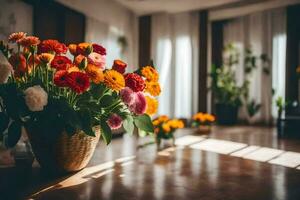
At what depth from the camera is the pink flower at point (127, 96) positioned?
1.16 meters

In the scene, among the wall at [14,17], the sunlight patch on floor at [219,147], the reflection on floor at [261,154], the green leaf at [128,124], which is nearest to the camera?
the green leaf at [128,124]

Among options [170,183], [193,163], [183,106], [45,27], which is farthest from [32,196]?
[183,106]

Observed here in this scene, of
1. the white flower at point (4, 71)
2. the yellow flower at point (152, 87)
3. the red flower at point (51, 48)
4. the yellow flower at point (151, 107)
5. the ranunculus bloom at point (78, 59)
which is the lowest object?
the yellow flower at point (151, 107)

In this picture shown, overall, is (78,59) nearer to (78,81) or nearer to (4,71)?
(78,81)

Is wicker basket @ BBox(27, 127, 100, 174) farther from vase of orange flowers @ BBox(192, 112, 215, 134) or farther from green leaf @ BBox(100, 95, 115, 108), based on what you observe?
vase of orange flowers @ BBox(192, 112, 215, 134)

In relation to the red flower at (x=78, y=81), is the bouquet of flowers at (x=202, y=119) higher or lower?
lower

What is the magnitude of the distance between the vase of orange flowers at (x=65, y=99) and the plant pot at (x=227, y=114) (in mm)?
4348

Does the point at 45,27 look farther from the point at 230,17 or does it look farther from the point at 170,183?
the point at 230,17

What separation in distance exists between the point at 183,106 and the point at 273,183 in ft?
14.5

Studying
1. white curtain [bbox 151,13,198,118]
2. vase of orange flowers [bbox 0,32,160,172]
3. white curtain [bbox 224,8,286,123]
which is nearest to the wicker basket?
vase of orange flowers [bbox 0,32,160,172]

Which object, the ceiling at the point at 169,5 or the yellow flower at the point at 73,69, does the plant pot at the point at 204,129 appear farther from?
the yellow flower at the point at 73,69

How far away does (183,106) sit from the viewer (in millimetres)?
5660

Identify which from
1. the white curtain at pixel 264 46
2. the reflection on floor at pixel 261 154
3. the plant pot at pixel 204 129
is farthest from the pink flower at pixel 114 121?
the white curtain at pixel 264 46

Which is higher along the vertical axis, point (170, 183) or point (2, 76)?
point (2, 76)
